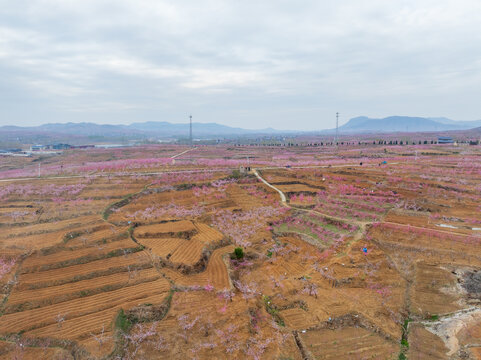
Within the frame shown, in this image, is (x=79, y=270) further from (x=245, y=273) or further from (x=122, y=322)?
(x=245, y=273)

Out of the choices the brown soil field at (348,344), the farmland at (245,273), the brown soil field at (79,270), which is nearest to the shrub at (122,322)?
the farmland at (245,273)

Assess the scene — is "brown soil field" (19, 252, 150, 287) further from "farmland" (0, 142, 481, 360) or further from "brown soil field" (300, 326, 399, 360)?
"brown soil field" (300, 326, 399, 360)

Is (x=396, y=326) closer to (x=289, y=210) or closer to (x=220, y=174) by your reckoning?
(x=289, y=210)

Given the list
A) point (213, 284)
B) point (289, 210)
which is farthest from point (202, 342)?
point (289, 210)

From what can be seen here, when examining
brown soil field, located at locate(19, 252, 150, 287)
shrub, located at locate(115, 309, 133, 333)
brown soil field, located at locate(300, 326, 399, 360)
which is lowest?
brown soil field, located at locate(300, 326, 399, 360)

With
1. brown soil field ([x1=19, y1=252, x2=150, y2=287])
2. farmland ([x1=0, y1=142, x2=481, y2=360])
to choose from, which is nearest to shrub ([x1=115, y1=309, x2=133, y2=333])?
farmland ([x1=0, y1=142, x2=481, y2=360])

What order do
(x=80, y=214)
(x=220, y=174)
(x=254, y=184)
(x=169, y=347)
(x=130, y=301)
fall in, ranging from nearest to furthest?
(x=169, y=347)
(x=130, y=301)
(x=80, y=214)
(x=254, y=184)
(x=220, y=174)

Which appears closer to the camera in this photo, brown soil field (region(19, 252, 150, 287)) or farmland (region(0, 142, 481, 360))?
farmland (region(0, 142, 481, 360))

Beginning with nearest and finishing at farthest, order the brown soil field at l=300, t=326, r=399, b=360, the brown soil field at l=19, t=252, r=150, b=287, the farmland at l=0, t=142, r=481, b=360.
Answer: the brown soil field at l=300, t=326, r=399, b=360
the farmland at l=0, t=142, r=481, b=360
the brown soil field at l=19, t=252, r=150, b=287

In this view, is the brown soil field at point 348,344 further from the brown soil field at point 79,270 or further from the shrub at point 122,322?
the brown soil field at point 79,270
